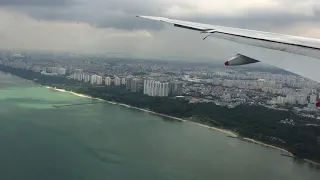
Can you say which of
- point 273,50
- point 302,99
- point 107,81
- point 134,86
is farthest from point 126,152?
point 107,81

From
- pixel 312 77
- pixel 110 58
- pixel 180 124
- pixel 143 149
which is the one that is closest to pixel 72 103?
pixel 180 124

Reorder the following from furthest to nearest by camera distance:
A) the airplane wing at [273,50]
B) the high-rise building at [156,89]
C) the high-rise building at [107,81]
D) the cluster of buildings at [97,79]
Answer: the high-rise building at [107,81], the cluster of buildings at [97,79], the high-rise building at [156,89], the airplane wing at [273,50]

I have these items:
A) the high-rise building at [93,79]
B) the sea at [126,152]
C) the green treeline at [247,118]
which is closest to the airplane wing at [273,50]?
the sea at [126,152]

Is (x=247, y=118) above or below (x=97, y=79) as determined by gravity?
below

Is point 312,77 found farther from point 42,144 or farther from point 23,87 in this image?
point 23,87

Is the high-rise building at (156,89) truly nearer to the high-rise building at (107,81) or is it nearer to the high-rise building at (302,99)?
the high-rise building at (107,81)

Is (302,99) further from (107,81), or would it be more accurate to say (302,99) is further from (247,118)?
(107,81)
